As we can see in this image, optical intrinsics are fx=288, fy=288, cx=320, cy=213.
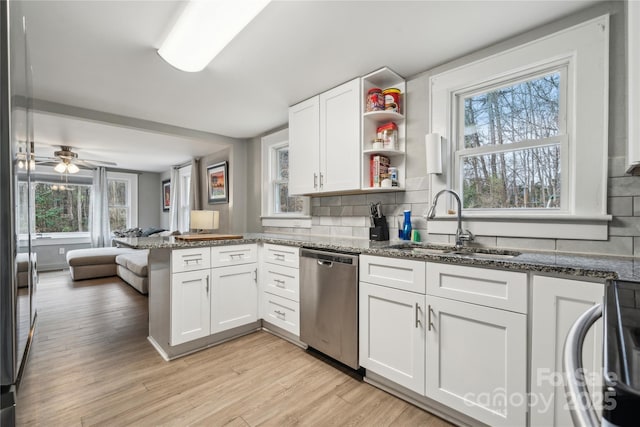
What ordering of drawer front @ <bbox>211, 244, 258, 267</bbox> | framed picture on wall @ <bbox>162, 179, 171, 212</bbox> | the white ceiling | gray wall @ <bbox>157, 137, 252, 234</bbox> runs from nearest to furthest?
1. the white ceiling
2. drawer front @ <bbox>211, 244, 258, 267</bbox>
3. gray wall @ <bbox>157, 137, 252, 234</bbox>
4. framed picture on wall @ <bbox>162, 179, 171, 212</bbox>

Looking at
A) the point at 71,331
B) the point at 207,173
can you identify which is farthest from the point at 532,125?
the point at 207,173

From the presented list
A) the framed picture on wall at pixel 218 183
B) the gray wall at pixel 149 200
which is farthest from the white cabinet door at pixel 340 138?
the gray wall at pixel 149 200

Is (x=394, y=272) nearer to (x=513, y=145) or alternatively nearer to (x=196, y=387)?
(x=513, y=145)

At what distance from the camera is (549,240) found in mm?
1745

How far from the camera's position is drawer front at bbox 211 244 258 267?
2.49 m

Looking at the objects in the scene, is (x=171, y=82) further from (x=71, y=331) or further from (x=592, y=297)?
(x=592, y=297)

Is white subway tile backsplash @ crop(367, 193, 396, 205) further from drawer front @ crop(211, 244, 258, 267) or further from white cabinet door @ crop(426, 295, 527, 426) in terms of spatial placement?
drawer front @ crop(211, 244, 258, 267)

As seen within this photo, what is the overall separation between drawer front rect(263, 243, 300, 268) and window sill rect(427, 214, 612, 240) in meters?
1.15

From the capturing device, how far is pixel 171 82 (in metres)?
2.50

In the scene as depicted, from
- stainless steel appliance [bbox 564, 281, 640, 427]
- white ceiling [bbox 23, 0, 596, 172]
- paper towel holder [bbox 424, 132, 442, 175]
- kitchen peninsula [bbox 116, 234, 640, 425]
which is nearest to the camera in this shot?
stainless steel appliance [bbox 564, 281, 640, 427]

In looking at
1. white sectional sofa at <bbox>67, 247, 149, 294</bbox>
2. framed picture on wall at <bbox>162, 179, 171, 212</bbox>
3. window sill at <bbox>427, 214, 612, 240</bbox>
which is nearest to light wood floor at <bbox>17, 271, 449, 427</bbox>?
window sill at <bbox>427, 214, 612, 240</bbox>

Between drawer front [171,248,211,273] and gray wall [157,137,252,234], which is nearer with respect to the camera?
drawer front [171,248,211,273]

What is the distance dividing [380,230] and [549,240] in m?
1.09

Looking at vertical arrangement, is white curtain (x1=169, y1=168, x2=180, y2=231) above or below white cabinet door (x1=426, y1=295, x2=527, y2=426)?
above
